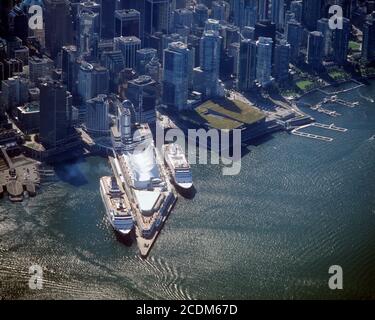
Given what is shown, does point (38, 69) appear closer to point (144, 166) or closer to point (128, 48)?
point (128, 48)

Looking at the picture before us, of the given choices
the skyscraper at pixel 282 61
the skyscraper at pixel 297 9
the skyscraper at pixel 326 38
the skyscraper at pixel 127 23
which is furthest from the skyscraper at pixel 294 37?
the skyscraper at pixel 127 23

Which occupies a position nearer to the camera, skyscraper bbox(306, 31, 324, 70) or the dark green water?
the dark green water

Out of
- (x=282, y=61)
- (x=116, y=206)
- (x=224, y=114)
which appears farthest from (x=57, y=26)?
(x=116, y=206)

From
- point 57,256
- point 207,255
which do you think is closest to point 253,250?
point 207,255

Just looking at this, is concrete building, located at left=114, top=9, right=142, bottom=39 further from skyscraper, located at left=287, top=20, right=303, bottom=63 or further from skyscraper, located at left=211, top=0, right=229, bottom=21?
skyscraper, located at left=287, top=20, right=303, bottom=63

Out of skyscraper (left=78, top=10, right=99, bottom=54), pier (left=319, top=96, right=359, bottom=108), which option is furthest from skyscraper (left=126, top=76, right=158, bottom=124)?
pier (left=319, top=96, right=359, bottom=108)

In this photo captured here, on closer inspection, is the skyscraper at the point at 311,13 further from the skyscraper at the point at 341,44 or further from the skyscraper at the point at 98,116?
the skyscraper at the point at 98,116
